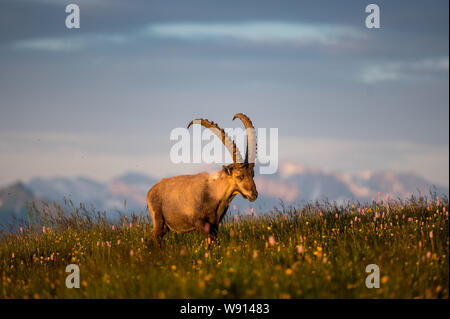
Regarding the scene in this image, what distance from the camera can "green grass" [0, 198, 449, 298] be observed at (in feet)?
22.0

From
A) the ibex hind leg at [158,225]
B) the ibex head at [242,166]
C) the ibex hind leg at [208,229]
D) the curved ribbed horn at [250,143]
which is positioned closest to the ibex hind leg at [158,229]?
the ibex hind leg at [158,225]

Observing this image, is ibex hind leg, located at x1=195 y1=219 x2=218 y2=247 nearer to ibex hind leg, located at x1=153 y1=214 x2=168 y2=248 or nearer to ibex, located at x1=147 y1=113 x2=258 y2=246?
ibex, located at x1=147 y1=113 x2=258 y2=246

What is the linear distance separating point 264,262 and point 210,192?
9.85 ft

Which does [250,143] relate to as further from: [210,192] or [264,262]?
[264,262]

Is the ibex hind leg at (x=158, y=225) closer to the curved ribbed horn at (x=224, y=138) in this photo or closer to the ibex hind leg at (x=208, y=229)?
the ibex hind leg at (x=208, y=229)

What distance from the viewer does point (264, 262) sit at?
7711 millimetres

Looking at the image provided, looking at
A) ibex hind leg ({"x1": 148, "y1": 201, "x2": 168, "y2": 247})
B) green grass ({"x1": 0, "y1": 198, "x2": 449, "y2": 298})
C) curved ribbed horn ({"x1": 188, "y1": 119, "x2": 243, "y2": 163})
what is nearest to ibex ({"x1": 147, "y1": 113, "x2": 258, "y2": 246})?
curved ribbed horn ({"x1": 188, "y1": 119, "x2": 243, "y2": 163})

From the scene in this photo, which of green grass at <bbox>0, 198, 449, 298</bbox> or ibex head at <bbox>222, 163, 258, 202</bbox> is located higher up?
ibex head at <bbox>222, 163, 258, 202</bbox>

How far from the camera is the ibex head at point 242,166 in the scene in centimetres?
992

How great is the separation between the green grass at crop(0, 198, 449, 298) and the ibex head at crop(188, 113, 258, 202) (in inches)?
48.0

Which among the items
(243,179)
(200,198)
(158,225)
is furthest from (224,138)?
(158,225)
